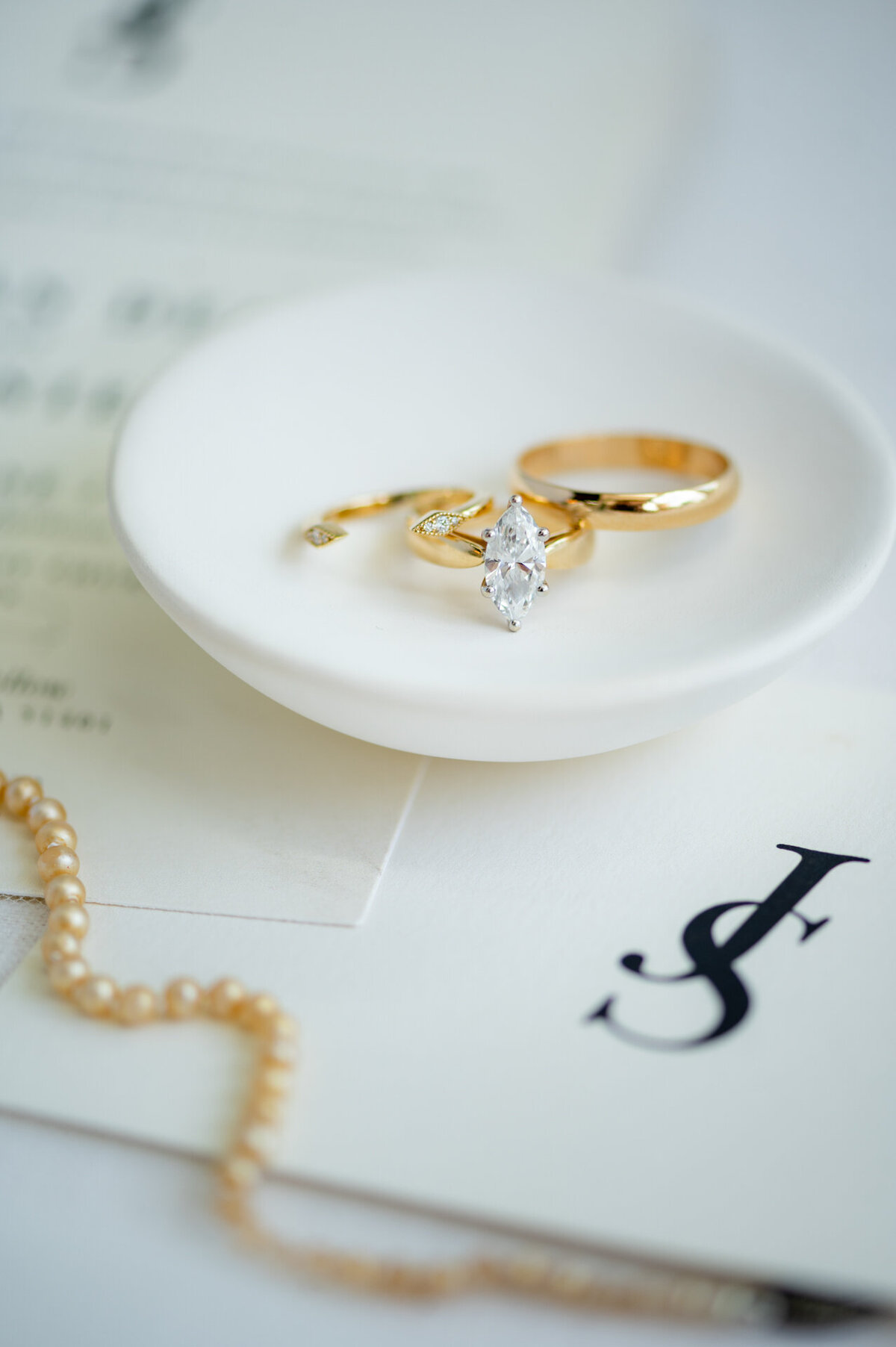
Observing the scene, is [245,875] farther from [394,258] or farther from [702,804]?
[394,258]

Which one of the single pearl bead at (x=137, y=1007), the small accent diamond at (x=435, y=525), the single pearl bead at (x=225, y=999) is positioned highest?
the small accent diamond at (x=435, y=525)

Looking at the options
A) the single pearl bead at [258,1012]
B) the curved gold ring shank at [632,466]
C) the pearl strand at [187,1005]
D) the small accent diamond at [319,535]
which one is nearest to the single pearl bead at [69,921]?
the pearl strand at [187,1005]

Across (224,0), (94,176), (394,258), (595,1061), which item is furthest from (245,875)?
(224,0)

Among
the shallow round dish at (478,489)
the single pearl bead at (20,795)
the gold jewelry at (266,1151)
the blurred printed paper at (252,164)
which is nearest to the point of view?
the gold jewelry at (266,1151)

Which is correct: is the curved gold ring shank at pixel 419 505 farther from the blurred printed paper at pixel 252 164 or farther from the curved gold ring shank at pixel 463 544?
the blurred printed paper at pixel 252 164

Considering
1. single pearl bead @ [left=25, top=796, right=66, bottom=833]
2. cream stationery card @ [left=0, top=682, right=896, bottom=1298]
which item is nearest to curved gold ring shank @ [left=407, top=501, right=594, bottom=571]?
cream stationery card @ [left=0, top=682, right=896, bottom=1298]

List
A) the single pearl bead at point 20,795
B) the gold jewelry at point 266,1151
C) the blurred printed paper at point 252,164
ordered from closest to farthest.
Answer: the gold jewelry at point 266,1151 → the single pearl bead at point 20,795 → the blurred printed paper at point 252,164

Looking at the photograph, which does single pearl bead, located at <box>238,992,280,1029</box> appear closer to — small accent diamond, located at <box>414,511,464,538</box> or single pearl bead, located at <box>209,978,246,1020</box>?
single pearl bead, located at <box>209,978,246,1020</box>
